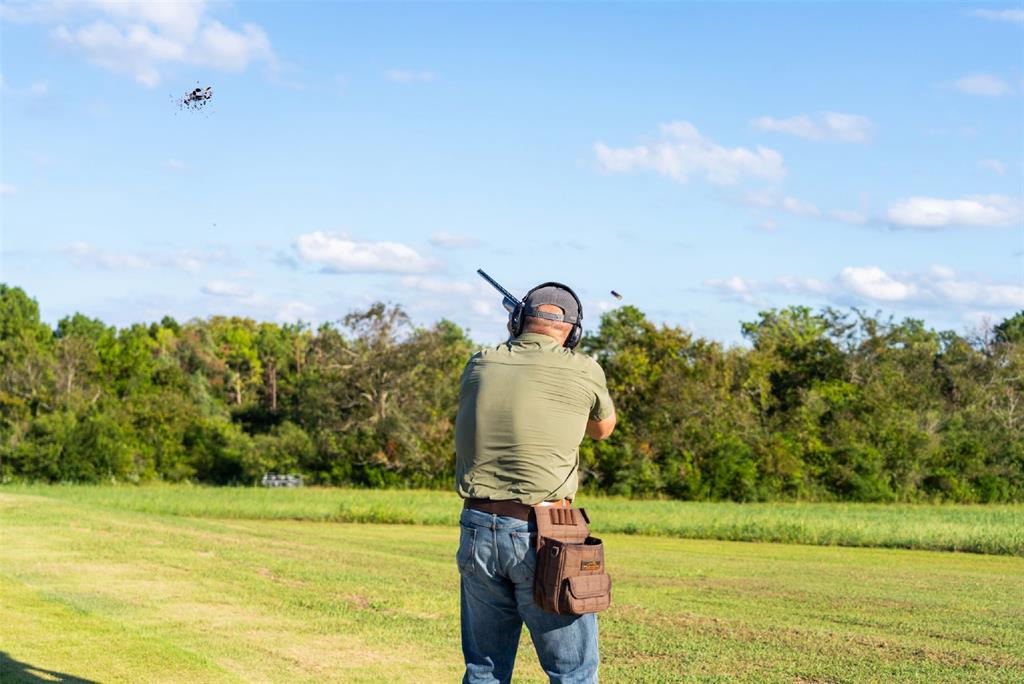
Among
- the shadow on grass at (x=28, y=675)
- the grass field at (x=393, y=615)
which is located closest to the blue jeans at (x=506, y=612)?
the grass field at (x=393, y=615)

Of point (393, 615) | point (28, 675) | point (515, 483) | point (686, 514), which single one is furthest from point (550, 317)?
point (686, 514)

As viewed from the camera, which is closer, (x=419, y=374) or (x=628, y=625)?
(x=628, y=625)

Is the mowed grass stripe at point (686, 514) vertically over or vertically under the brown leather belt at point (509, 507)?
under

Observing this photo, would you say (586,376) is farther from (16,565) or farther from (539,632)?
(16,565)

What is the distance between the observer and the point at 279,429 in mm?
58031

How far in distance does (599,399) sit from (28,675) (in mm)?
5140

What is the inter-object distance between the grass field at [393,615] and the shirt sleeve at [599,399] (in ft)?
12.8

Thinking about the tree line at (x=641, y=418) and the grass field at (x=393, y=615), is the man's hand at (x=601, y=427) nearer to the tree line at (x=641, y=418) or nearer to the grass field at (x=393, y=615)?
the grass field at (x=393, y=615)

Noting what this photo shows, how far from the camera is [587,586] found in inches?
202

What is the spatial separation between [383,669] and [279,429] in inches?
1983

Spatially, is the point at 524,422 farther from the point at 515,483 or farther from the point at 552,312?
the point at 552,312

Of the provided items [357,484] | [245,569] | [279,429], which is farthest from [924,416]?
[245,569]

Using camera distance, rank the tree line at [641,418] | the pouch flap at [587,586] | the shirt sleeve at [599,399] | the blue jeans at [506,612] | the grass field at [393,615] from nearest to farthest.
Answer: the pouch flap at [587,586] → the blue jeans at [506,612] → the shirt sleeve at [599,399] → the grass field at [393,615] → the tree line at [641,418]

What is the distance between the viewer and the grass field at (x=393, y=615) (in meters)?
8.95
